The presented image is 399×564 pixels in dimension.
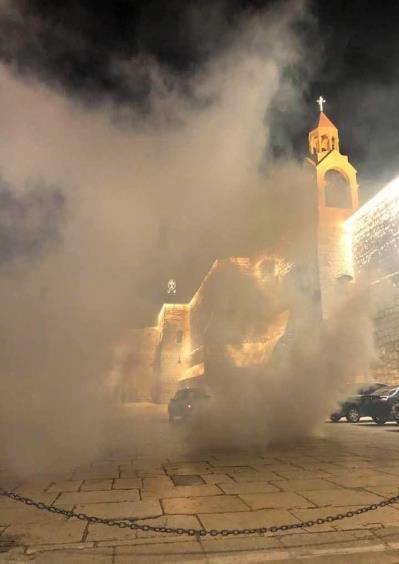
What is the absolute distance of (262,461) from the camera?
7.62 meters

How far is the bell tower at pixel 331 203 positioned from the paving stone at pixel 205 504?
18365 mm

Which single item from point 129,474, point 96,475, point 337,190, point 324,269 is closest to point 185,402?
point 129,474

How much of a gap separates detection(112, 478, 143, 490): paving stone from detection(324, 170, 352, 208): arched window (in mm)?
24093

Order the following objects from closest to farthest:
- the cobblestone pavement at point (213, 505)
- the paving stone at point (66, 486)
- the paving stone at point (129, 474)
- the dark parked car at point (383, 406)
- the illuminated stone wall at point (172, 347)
Answer: the cobblestone pavement at point (213, 505) < the paving stone at point (66, 486) < the paving stone at point (129, 474) < the dark parked car at point (383, 406) < the illuminated stone wall at point (172, 347)

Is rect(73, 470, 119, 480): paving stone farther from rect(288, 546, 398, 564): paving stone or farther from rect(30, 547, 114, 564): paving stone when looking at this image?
rect(288, 546, 398, 564): paving stone

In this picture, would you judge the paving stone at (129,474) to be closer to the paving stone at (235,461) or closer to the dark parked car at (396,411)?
the paving stone at (235,461)

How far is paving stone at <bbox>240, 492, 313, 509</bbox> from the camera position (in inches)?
183

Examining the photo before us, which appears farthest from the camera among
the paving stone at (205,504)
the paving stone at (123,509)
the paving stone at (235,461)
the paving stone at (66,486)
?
the paving stone at (235,461)

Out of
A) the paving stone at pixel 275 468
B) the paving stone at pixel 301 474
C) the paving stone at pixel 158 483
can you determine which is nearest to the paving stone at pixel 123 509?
the paving stone at pixel 158 483

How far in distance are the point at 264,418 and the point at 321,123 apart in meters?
24.8

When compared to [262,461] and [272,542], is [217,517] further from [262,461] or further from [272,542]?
[262,461]

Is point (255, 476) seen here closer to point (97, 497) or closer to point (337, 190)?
point (97, 497)

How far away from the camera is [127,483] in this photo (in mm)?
5949

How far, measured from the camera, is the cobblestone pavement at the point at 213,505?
3422mm
